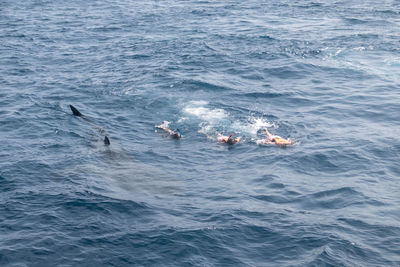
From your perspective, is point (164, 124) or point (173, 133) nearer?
point (173, 133)

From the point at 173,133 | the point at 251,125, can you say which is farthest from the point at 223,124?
the point at 173,133

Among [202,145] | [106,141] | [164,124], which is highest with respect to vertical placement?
[106,141]

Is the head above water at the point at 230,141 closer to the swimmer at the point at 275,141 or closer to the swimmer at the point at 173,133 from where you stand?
the swimmer at the point at 275,141

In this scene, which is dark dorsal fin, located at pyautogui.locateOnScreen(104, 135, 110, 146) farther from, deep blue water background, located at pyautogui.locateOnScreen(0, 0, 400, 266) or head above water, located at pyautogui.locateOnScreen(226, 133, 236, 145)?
head above water, located at pyautogui.locateOnScreen(226, 133, 236, 145)

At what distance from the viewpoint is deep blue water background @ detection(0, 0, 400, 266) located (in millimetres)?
18812

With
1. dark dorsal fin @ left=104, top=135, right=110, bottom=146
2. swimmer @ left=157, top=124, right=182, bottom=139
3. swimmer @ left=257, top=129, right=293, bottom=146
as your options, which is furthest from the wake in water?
dark dorsal fin @ left=104, top=135, right=110, bottom=146

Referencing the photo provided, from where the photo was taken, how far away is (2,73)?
40.0 metres

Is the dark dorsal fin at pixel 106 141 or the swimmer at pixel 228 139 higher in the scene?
the dark dorsal fin at pixel 106 141

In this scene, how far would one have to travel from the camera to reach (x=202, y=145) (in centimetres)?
2809

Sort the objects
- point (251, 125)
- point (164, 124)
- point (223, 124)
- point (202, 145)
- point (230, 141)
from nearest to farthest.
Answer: point (230, 141), point (202, 145), point (251, 125), point (223, 124), point (164, 124)

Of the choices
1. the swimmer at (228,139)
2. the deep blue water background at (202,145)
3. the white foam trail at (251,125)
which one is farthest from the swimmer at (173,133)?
the white foam trail at (251,125)

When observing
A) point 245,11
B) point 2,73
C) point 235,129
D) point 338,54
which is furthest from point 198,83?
point 245,11

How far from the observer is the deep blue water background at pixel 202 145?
18812 millimetres

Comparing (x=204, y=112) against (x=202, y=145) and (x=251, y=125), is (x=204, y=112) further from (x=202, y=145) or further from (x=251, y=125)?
(x=202, y=145)
